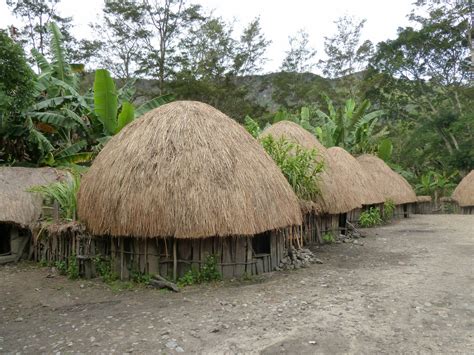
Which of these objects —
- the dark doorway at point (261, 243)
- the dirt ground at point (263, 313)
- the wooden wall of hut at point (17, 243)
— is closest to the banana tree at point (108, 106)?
the wooden wall of hut at point (17, 243)

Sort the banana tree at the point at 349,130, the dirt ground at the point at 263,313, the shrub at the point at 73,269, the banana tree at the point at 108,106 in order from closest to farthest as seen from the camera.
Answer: the dirt ground at the point at 263,313 → the shrub at the point at 73,269 → the banana tree at the point at 108,106 → the banana tree at the point at 349,130

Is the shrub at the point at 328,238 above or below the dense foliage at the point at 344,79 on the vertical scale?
below

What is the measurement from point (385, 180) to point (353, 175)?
4847 mm

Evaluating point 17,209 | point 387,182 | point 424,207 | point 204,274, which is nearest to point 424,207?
point 424,207

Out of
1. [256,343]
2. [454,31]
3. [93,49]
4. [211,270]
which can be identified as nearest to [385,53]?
[454,31]

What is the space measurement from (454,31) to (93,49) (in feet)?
65.6

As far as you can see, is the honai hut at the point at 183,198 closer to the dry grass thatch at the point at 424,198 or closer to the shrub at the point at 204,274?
the shrub at the point at 204,274

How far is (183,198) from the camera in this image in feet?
21.2

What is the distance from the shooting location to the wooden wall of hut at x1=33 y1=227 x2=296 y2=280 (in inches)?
267

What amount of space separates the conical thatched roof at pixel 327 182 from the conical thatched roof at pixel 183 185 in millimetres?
2842

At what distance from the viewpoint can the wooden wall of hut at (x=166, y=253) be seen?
679cm

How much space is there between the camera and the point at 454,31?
22.5 meters

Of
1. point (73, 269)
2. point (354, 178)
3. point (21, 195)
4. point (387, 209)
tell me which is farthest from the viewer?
point (387, 209)

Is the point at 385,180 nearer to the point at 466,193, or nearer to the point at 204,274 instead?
the point at 466,193
